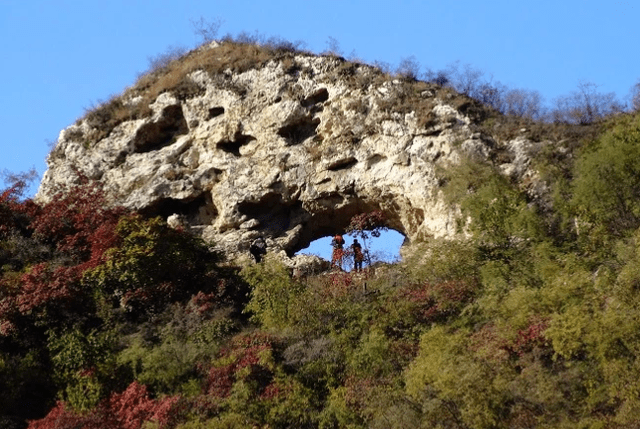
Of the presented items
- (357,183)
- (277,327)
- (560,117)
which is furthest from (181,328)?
(560,117)

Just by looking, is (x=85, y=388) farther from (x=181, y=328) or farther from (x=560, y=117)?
(x=560, y=117)

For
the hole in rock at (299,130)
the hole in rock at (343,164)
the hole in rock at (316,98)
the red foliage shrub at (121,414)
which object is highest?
the hole in rock at (316,98)

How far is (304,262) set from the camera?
32.7m

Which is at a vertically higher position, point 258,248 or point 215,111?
point 215,111

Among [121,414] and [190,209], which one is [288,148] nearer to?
[190,209]

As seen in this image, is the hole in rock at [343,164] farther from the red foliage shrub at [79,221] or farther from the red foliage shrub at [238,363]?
the red foliage shrub at [238,363]

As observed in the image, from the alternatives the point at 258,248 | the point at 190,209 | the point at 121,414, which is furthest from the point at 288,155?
the point at 121,414

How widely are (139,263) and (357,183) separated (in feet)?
21.4

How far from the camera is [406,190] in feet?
105

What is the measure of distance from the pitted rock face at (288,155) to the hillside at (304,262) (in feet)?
0.23

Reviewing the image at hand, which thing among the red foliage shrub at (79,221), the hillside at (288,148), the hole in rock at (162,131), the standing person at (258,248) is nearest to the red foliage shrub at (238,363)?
the standing person at (258,248)

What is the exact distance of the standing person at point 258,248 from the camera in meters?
32.4

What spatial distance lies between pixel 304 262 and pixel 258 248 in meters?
1.35

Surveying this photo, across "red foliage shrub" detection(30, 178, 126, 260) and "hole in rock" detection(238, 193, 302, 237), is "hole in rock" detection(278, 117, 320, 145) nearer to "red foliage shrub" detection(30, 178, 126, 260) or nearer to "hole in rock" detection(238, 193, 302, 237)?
"hole in rock" detection(238, 193, 302, 237)
